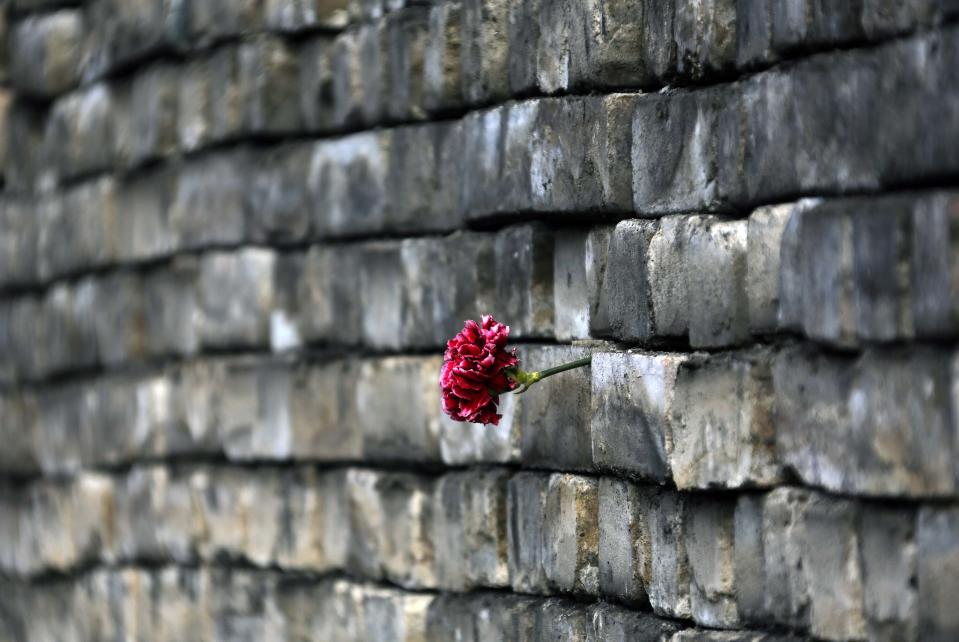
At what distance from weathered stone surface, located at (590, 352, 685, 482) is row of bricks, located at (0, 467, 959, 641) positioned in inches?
2.8

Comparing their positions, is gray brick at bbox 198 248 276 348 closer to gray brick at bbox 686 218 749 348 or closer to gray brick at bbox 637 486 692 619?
gray brick at bbox 637 486 692 619

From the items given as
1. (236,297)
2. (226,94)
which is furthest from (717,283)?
(226,94)

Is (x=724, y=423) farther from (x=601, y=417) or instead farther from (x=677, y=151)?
(x=677, y=151)

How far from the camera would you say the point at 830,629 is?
4012mm

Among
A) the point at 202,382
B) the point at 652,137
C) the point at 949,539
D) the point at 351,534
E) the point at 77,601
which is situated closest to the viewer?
the point at 949,539

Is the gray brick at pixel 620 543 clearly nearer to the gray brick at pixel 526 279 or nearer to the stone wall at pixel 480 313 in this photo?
the stone wall at pixel 480 313

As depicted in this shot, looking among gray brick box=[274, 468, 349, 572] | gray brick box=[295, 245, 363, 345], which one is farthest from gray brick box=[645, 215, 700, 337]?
gray brick box=[274, 468, 349, 572]

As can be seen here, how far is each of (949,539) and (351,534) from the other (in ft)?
10.3

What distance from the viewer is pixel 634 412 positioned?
15.8 ft

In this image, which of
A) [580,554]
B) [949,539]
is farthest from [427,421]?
[949,539]

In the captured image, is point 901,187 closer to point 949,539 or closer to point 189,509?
point 949,539

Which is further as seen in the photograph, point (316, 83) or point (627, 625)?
point (316, 83)

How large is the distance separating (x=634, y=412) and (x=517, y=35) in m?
1.25

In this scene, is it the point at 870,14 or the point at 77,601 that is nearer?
the point at 870,14
